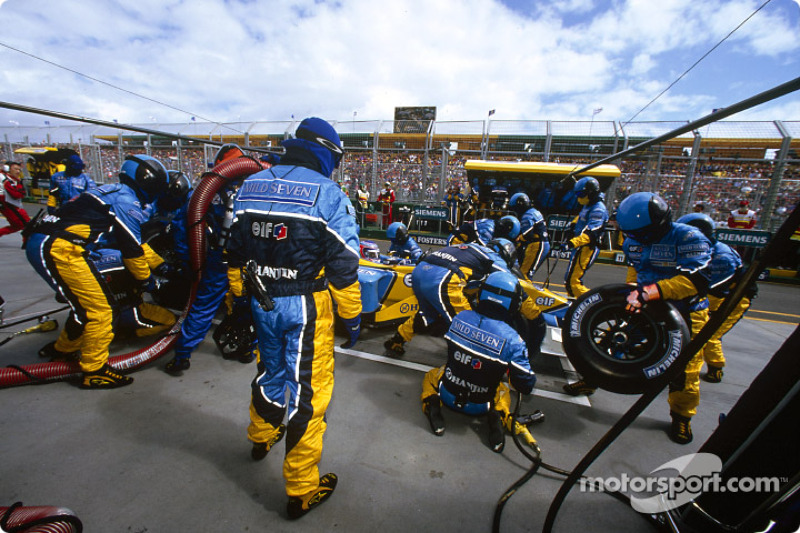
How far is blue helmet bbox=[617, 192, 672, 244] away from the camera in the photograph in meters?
2.30

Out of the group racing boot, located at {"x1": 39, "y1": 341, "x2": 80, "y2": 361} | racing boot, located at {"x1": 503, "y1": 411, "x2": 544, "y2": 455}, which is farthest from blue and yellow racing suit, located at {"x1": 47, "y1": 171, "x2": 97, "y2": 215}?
racing boot, located at {"x1": 503, "y1": 411, "x2": 544, "y2": 455}

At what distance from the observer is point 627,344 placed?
6.65ft

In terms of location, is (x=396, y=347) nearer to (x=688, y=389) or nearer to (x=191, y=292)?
(x=191, y=292)

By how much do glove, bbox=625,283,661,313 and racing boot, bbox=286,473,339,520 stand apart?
79.7 inches

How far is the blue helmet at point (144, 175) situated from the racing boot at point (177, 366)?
62.2 inches

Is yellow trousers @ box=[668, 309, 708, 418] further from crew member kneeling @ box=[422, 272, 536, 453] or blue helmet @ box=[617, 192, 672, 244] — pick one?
crew member kneeling @ box=[422, 272, 536, 453]

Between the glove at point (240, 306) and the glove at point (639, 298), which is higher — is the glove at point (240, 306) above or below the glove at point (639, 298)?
below

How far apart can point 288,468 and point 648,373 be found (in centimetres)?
205

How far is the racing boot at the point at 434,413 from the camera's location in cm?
238

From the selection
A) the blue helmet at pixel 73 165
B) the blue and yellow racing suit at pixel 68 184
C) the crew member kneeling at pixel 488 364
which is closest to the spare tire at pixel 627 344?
the crew member kneeling at pixel 488 364

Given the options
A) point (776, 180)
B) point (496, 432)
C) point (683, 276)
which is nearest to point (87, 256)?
point (496, 432)

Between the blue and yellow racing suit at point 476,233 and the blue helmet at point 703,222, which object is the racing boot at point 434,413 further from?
the blue helmet at point 703,222

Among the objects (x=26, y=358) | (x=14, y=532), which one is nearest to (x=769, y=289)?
(x=14, y=532)

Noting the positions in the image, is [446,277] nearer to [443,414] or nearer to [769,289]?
[443,414]
